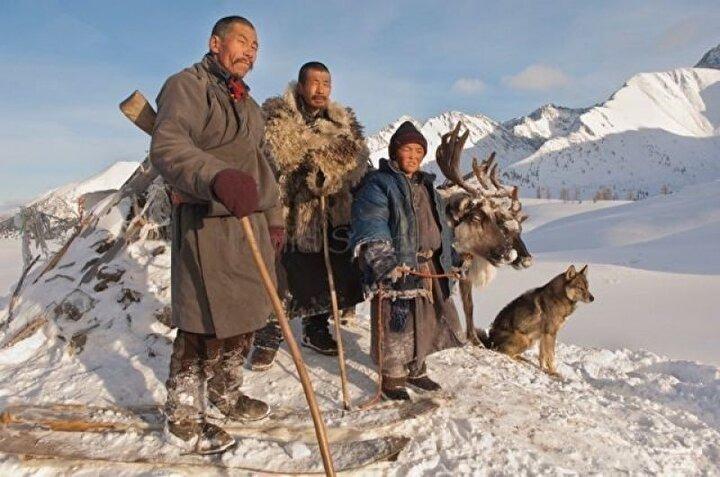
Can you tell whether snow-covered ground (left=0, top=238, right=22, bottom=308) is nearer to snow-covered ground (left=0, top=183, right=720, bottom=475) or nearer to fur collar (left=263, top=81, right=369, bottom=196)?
snow-covered ground (left=0, top=183, right=720, bottom=475)

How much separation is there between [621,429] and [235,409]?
245 centimetres

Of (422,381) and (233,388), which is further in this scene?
(422,381)

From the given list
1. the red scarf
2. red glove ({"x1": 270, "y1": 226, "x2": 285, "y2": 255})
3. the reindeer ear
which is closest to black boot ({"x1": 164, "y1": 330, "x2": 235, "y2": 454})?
red glove ({"x1": 270, "y1": 226, "x2": 285, "y2": 255})

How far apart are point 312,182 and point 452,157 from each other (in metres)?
1.79

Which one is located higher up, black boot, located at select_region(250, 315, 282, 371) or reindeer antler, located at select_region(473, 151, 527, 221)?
reindeer antler, located at select_region(473, 151, 527, 221)

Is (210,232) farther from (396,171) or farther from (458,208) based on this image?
(458,208)

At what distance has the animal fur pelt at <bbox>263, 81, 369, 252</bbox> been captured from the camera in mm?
3771

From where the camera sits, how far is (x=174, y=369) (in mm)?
2725

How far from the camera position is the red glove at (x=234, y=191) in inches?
84.4

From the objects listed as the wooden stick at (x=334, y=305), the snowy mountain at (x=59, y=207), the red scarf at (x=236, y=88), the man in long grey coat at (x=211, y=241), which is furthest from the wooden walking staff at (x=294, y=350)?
the snowy mountain at (x=59, y=207)

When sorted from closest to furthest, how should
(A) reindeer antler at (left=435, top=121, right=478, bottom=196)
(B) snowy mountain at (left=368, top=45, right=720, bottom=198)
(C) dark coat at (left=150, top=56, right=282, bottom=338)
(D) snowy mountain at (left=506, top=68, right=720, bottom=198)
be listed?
(C) dark coat at (left=150, top=56, right=282, bottom=338) < (A) reindeer antler at (left=435, top=121, right=478, bottom=196) < (B) snowy mountain at (left=368, top=45, right=720, bottom=198) < (D) snowy mountain at (left=506, top=68, right=720, bottom=198)

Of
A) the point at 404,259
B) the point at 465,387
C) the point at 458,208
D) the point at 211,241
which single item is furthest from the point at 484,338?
the point at 211,241

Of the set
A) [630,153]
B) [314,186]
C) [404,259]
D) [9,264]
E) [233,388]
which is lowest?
[233,388]

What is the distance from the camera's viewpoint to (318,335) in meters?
4.30
